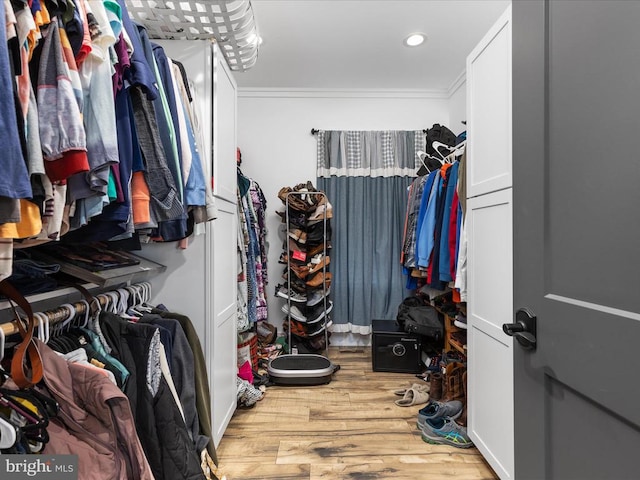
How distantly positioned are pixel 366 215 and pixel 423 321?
1.21 m

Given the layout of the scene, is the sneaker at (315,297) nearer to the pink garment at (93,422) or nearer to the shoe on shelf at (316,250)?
the shoe on shelf at (316,250)

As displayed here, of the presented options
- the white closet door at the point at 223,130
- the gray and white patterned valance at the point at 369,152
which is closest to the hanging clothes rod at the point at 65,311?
the white closet door at the point at 223,130

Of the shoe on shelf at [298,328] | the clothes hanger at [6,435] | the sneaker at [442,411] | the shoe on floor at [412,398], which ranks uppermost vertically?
the clothes hanger at [6,435]

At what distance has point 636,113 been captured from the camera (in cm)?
52

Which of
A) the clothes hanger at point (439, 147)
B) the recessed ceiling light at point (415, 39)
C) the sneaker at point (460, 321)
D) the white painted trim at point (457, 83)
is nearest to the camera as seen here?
the sneaker at point (460, 321)

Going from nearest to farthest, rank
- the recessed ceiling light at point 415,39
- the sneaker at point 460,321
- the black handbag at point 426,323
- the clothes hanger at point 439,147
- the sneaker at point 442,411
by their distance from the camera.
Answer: the sneaker at point 442,411, the sneaker at point 460,321, the recessed ceiling light at point 415,39, the black handbag at point 426,323, the clothes hanger at point 439,147

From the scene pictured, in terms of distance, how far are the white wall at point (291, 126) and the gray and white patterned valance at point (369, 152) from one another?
0.31ft

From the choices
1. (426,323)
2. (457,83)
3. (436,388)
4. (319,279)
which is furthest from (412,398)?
(457,83)

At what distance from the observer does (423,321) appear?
2.72 m

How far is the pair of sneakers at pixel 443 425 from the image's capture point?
1855 mm

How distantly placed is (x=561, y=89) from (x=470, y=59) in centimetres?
131

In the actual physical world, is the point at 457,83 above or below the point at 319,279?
above

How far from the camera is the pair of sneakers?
1.86 metres

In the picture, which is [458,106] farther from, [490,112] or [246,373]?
[246,373]
